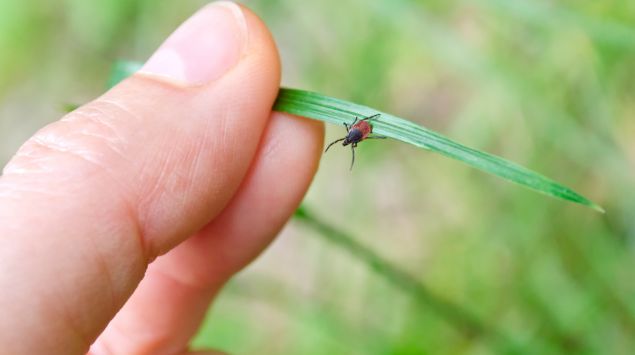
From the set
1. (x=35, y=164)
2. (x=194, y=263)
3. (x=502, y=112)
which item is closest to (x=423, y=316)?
(x=502, y=112)

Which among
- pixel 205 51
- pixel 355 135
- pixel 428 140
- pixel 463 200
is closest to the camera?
pixel 428 140

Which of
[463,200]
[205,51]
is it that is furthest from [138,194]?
[463,200]

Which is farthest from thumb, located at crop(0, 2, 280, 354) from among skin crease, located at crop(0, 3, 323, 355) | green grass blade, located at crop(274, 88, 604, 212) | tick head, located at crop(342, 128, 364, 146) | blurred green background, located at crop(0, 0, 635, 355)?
blurred green background, located at crop(0, 0, 635, 355)

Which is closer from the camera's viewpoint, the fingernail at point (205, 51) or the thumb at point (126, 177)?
the thumb at point (126, 177)

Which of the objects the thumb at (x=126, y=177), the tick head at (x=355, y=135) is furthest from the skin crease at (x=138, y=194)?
the tick head at (x=355, y=135)

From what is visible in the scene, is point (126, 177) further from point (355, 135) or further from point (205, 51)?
point (355, 135)

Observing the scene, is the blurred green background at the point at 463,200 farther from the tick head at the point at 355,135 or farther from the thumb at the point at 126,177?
the thumb at the point at 126,177
